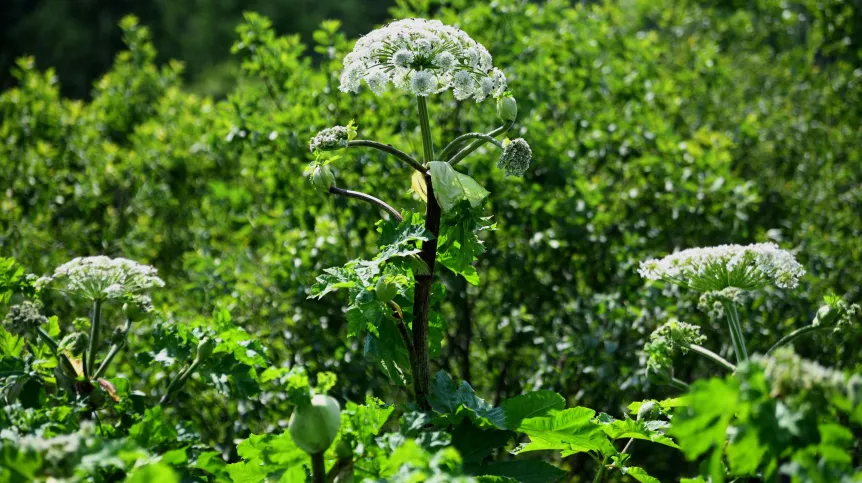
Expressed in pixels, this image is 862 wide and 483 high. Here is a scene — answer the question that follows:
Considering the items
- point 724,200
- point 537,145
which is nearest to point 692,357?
point 724,200

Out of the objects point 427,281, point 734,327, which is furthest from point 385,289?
point 734,327

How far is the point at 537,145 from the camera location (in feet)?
11.2

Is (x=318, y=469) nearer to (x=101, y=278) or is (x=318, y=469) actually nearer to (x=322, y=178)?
(x=322, y=178)

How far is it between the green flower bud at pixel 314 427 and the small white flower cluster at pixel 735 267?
2.84 ft

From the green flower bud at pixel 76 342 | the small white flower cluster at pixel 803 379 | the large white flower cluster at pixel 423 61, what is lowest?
the green flower bud at pixel 76 342

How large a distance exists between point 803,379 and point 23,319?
1.52 m

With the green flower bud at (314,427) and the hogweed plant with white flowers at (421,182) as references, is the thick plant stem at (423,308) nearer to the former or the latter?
the hogweed plant with white flowers at (421,182)

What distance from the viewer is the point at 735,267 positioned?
5.67 feet

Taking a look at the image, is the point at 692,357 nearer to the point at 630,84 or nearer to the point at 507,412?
the point at 630,84

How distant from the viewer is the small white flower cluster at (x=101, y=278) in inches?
72.9

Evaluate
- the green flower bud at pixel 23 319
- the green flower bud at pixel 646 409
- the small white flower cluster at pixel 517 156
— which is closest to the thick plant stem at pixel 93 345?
the green flower bud at pixel 23 319

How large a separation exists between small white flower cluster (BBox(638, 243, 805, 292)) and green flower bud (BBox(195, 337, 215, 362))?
101 cm

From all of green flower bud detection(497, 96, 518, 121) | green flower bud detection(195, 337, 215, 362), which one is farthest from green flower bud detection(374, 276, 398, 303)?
green flower bud detection(195, 337, 215, 362)

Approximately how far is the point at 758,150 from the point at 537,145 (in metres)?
2.06
